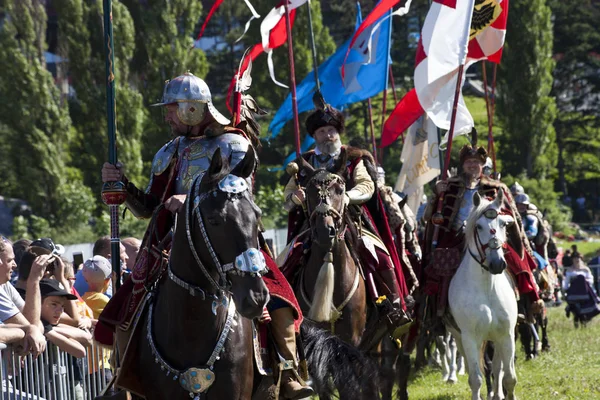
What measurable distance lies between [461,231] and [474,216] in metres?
0.94

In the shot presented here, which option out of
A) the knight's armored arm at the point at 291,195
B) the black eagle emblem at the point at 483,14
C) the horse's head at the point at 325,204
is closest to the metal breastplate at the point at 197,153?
the horse's head at the point at 325,204

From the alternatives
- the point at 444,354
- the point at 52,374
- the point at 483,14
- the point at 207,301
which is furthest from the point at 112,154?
the point at 444,354

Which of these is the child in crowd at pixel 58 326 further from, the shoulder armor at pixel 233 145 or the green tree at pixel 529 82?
the green tree at pixel 529 82

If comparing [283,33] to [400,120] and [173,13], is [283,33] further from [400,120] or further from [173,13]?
[173,13]

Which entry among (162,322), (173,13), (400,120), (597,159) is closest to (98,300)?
(162,322)

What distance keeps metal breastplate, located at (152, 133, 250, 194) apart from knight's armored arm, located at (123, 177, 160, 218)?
0.93 ft

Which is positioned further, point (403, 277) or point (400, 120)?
point (400, 120)

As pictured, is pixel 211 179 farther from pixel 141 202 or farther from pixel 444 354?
pixel 444 354

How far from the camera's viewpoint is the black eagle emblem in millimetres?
13453

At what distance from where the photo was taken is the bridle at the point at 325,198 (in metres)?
8.73

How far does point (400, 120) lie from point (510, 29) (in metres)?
33.0

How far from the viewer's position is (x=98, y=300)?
31.3 feet

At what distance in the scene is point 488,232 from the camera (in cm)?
1038

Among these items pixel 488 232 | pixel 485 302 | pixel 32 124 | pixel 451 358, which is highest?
pixel 32 124
